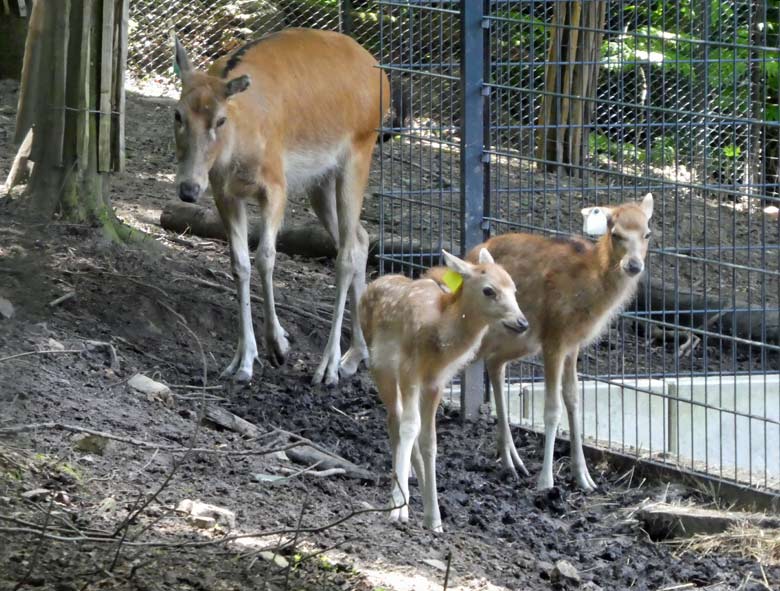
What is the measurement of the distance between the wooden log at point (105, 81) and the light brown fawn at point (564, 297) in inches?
110

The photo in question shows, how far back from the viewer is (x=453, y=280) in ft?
17.9

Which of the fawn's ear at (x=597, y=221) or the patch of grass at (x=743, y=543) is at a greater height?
the fawn's ear at (x=597, y=221)

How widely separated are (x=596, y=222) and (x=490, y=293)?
1.11 metres

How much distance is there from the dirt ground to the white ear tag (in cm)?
132

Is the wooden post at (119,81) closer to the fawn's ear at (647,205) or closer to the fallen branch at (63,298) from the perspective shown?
the fallen branch at (63,298)

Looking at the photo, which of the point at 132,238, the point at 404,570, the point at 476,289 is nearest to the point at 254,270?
the point at 132,238

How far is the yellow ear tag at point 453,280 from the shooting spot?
545 cm

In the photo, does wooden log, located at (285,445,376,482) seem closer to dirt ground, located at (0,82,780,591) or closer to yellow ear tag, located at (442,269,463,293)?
dirt ground, located at (0,82,780,591)

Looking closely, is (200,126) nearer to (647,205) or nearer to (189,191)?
(189,191)

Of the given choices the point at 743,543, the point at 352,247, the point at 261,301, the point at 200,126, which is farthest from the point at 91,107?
the point at 743,543

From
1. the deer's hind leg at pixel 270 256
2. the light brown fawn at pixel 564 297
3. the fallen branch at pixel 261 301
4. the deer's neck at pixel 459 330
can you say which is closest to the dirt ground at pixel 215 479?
the fallen branch at pixel 261 301

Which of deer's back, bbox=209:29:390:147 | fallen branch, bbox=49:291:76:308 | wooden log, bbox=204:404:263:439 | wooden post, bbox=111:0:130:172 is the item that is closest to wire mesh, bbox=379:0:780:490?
deer's back, bbox=209:29:390:147

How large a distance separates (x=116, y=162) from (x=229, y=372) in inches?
69.2

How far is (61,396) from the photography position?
5.54 m
